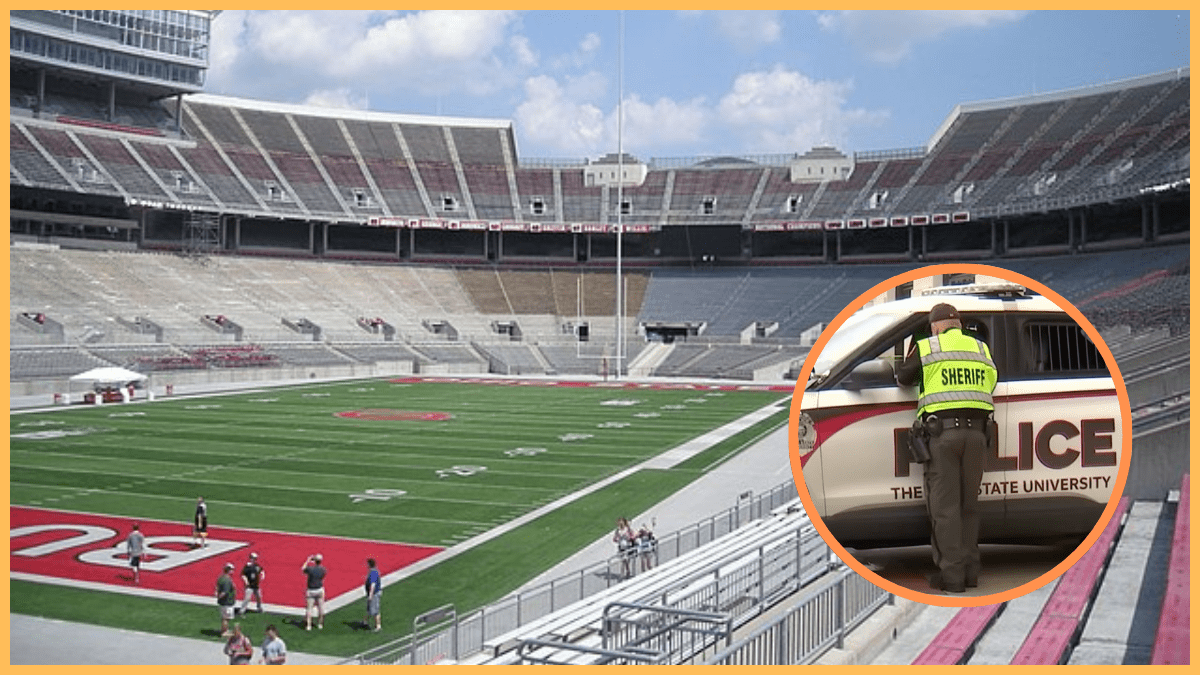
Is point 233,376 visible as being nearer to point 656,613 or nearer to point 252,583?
point 252,583

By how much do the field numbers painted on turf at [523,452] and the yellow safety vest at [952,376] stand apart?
25598 mm

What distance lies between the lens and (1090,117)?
65.1 metres

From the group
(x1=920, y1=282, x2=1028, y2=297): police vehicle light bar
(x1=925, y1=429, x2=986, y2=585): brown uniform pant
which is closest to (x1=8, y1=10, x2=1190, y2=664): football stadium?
(x1=920, y1=282, x2=1028, y2=297): police vehicle light bar

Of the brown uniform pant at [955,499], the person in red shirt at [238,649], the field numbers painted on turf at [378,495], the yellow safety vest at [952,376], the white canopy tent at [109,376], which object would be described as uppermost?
the white canopy tent at [109,376]

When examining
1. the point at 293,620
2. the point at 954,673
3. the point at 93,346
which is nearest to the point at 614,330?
the point at 93,346

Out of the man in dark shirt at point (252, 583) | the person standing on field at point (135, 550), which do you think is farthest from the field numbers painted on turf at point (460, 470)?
the man in dark shirt at point (252, 583)

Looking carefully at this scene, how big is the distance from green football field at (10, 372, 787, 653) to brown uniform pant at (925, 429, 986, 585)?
1122 cm

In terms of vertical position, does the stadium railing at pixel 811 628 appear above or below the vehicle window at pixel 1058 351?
below

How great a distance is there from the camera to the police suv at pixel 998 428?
102 inches

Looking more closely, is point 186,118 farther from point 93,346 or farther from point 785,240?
point 785,240

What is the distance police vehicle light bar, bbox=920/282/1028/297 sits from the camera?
106 inches

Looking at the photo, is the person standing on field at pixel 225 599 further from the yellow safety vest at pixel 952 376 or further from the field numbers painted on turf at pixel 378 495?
the yellow safety vest at pixel 952 376

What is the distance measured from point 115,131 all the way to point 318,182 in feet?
42.1

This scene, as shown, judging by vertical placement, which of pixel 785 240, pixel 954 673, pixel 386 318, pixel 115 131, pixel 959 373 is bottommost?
pixel 954 673
